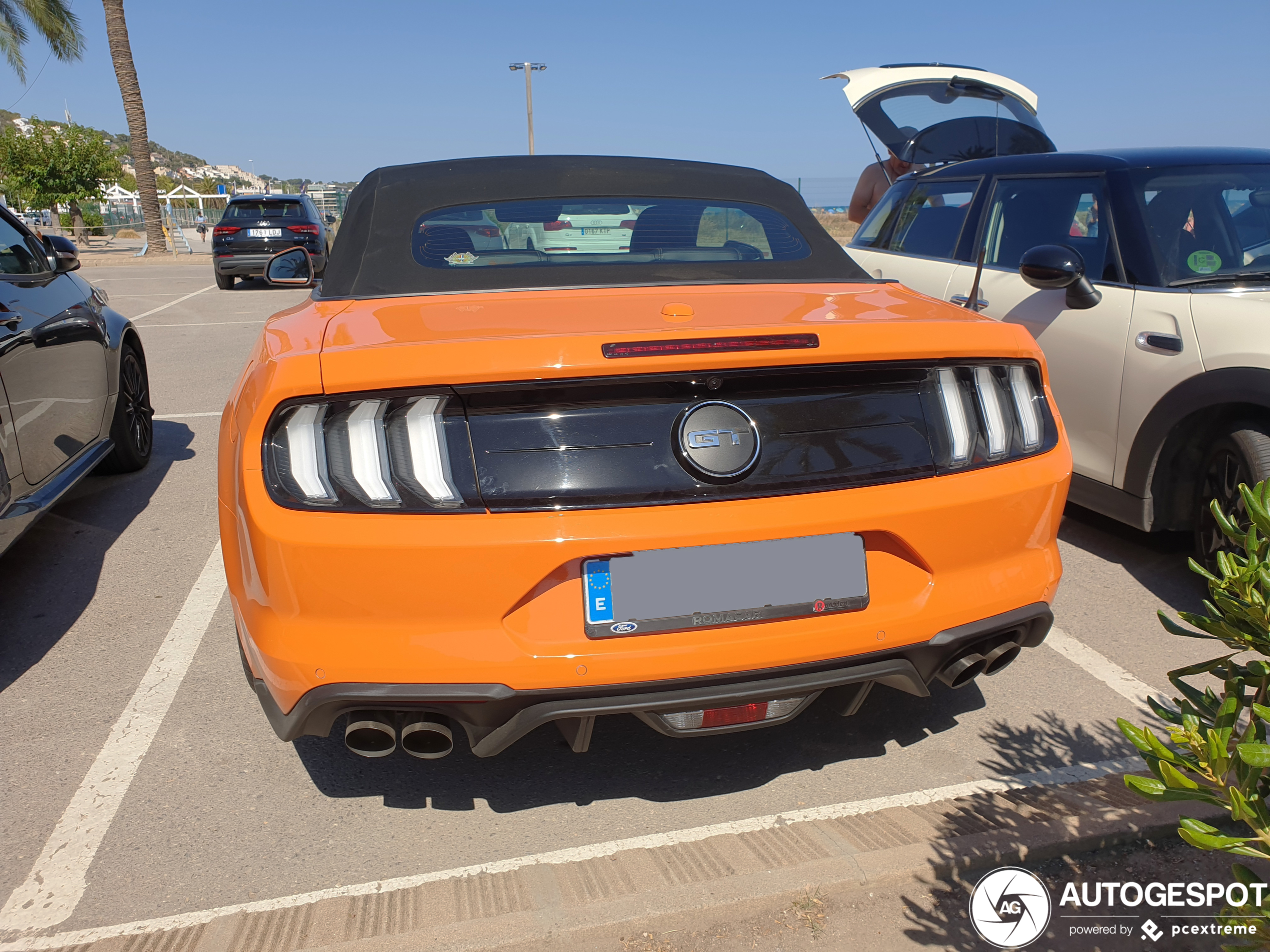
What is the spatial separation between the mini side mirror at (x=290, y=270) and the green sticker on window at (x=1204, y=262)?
135 inches

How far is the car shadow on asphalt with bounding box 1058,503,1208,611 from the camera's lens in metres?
3.79

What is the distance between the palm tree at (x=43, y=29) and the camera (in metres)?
27.6

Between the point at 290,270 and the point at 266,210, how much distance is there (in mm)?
16046

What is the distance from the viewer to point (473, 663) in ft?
6.32

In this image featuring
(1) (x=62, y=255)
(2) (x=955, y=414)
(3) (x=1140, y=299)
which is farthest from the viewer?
(1) (x=62, y=255)

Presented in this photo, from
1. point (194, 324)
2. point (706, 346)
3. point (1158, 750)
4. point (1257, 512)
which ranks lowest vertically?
point (194, 324)

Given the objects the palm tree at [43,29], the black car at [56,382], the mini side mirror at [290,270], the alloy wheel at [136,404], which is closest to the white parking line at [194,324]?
A: the alloy wheel at [136,404]

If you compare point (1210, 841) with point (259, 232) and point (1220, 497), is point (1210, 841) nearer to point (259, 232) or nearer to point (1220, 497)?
point (1220, 497)

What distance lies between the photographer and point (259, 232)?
16.8 metres

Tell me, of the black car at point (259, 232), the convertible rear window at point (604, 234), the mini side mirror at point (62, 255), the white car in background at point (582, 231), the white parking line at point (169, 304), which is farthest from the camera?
the black car at point (259, 232)

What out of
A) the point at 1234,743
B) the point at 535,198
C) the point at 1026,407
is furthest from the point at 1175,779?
the point at 535,198

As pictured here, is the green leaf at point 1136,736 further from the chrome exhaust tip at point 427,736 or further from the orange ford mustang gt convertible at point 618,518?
the chrome exhaust tip at point 427,736

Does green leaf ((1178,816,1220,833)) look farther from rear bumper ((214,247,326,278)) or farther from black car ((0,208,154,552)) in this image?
rear bumper ((214,247,326,278))

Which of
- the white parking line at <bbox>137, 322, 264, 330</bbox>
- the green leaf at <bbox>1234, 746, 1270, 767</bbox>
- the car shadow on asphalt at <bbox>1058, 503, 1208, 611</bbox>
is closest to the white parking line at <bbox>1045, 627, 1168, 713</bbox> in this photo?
the car shadow on asphalt at <bbox>1058, 503, 1208, 611</bbox>
